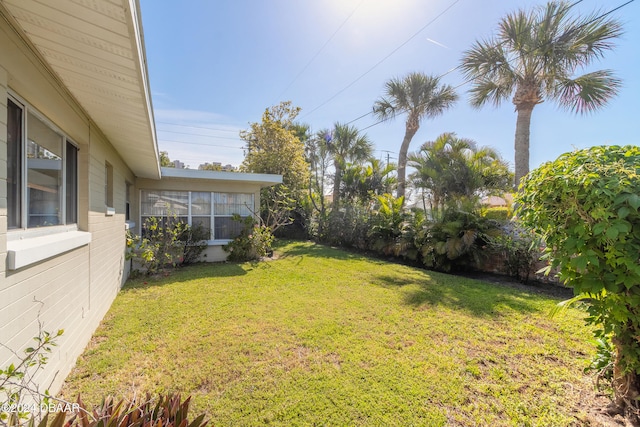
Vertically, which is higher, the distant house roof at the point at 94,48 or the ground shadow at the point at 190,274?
the distant house roof at the point at 94,48

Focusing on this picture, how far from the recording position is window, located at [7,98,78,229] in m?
1.96

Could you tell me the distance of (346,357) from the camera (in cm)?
313

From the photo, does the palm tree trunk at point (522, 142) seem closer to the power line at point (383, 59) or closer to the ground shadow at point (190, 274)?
the power line at point (383, 59)

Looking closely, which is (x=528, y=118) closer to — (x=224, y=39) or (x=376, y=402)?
(x=376, y=402)

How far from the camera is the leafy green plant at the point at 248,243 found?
345 inches

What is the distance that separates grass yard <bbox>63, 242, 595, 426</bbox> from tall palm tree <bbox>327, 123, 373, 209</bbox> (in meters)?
10.6

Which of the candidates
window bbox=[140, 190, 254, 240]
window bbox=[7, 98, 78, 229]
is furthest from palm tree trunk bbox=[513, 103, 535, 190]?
window bbox=[7, 98, 78, 229]

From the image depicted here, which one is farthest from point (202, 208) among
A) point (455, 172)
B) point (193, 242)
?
point (455, 172)

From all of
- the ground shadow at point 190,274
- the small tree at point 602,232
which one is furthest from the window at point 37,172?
the small tree at point 602,232

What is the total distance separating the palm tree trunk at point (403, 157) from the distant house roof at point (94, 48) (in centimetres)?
1163

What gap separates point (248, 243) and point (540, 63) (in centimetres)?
1101

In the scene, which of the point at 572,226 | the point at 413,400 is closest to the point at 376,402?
the point at 413,400

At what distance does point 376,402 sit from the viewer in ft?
7.87

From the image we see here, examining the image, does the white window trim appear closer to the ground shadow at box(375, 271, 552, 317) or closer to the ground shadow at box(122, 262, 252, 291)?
the ground shadow at box(122, 262, 252, 291)
